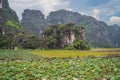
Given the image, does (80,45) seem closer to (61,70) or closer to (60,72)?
(61,70)

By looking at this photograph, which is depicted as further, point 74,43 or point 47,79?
point 74,43

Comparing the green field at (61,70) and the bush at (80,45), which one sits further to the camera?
the bush at (80,45)

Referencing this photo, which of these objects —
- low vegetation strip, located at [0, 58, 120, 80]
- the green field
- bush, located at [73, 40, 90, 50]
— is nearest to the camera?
low vegetation strip, located at [0, 58, 120, 80]

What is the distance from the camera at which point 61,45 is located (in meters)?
87.4

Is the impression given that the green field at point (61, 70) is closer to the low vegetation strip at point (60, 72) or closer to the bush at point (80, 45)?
the low vegetation strip at point (60, 72)

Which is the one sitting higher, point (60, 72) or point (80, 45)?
point (80, 45)

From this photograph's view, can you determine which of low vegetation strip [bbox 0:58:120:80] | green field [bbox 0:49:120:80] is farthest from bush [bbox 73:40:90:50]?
low vegetation strip [bbox 0:58:120:80]

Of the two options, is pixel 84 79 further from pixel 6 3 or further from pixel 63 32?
pixel 6 3

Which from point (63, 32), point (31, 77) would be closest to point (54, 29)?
point (63, 32)

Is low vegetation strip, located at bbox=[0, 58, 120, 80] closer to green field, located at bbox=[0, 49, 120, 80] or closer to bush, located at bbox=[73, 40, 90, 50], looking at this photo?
green field, located at bbox=[0, 49, 120, 80]

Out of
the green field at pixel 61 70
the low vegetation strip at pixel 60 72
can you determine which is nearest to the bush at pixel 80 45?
the green field at pixel 61 70

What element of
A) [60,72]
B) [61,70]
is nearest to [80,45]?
[61,70]

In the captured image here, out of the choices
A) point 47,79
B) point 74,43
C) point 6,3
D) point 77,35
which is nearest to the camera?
point 47,79

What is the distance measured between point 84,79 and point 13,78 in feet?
7.31
